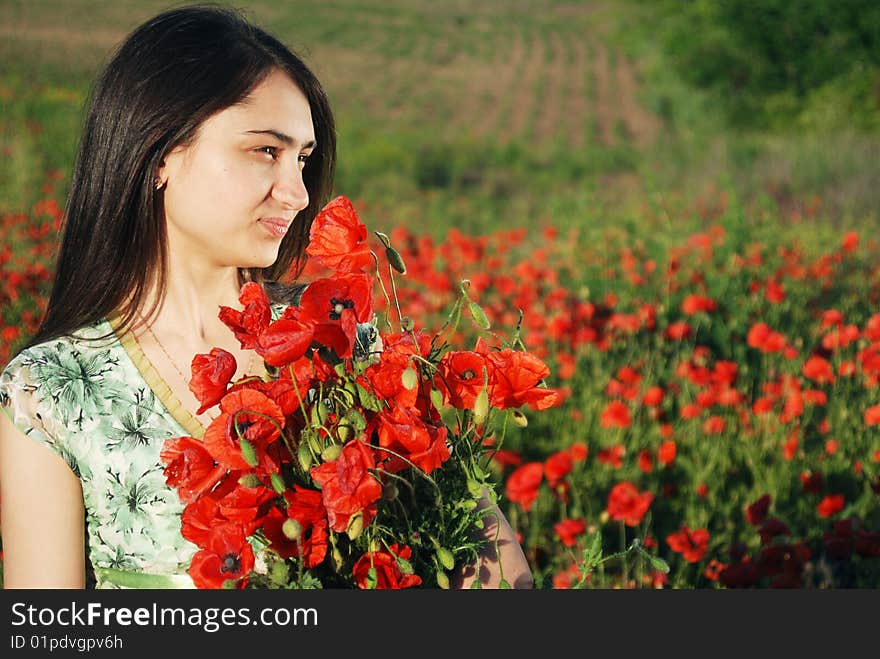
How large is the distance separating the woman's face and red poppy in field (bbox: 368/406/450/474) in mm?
485

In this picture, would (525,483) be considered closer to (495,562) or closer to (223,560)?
(495,562)

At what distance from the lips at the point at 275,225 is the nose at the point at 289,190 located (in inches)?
1.0

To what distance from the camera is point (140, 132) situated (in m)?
1.34

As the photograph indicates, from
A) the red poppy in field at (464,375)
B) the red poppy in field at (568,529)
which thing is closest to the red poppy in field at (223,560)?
the red poppy in field at (464,375)

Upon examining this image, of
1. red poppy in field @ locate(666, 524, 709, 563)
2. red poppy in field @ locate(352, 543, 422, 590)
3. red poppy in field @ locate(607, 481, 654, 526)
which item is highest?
red poppy in field @ locate(352, 543, 422, 590)

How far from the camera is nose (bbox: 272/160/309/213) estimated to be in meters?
1.26

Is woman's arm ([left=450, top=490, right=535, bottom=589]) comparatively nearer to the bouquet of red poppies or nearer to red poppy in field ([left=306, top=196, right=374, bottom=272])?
the bouquet of red poppies

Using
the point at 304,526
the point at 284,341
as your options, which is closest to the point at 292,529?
the point at 304,526

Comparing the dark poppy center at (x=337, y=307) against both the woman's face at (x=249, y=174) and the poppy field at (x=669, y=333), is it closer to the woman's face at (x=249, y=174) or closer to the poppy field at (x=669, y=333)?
the poppy field at (x=669, y=333)

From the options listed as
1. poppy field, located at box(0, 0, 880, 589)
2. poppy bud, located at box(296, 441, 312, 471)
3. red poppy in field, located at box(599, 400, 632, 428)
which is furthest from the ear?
red poppy in field, located at box(599, 400, 632, 428)

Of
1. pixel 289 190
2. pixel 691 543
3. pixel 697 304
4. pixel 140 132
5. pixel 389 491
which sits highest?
pixel 140 132

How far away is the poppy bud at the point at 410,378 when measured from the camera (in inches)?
33.3

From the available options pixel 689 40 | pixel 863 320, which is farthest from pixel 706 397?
pixel 689 40

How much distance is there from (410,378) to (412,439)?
53 mm
